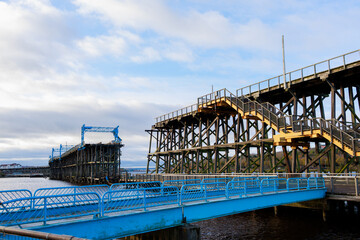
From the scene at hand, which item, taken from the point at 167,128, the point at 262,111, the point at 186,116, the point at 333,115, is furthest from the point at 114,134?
the point at 333,115

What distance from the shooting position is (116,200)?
11852 millimetres

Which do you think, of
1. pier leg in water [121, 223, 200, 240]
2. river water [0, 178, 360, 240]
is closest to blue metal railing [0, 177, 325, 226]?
pier leg in water [121, 223, 200, 240]

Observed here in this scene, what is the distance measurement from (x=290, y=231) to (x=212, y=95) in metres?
21.1

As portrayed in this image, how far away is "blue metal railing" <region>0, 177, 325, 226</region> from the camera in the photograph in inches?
390

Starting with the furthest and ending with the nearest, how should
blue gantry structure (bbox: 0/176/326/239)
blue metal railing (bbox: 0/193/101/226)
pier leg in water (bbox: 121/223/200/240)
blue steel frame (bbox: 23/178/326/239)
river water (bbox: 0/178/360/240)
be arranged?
river water (bbox: 0/178/360/240), pier leg in water (bbox: 121/223/200/240), blue steel frame (bbox: 23/178/326/239), blue gantry structure (bbox: 0/176/326/239), blue metal railing (bbox: 0/193/101/226)

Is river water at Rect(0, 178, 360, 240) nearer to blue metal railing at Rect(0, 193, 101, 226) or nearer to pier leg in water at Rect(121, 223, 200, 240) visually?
pier leg in water at Rect(121, 223, 200, 240)

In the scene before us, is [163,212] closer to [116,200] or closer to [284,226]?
[116,200]

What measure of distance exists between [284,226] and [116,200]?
1320cm

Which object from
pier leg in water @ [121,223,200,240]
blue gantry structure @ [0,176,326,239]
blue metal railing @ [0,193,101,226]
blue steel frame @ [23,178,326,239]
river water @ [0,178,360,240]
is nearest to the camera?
blue metal railing @ [0,193,101,226]

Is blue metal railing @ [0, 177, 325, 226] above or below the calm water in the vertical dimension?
above

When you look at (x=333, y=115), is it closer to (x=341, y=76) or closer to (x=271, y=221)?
(x=341, y=76)

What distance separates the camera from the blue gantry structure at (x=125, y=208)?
9828mm

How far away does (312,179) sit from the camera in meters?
20.4

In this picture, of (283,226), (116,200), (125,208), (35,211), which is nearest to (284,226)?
(283,226)
